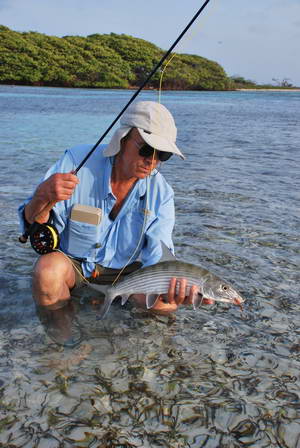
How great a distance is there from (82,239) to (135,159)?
772 millimetres

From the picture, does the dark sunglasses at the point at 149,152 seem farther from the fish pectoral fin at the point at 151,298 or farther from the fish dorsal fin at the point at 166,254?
the fish pectoral fin at the point at 151,298

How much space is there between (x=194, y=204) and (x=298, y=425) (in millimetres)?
5164

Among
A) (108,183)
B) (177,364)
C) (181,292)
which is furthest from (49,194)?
(177,364)

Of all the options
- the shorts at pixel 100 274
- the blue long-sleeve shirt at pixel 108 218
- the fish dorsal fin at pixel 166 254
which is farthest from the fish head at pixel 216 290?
the shorts at pixel 100 274

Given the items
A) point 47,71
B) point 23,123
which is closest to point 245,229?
point 23,123

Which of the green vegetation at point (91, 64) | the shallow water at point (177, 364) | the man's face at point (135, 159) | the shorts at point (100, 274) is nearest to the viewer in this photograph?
the shallow water at point (177, 364)

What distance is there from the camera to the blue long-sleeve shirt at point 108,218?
357 centimetres

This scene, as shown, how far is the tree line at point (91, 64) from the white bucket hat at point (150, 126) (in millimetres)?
64716

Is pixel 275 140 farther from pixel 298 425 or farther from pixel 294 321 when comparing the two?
pixel 298 425

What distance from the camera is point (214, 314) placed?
411 cm

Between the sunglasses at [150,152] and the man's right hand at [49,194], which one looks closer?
the man's right hand at [49,194]

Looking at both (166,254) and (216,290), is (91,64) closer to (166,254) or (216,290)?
(166,254)

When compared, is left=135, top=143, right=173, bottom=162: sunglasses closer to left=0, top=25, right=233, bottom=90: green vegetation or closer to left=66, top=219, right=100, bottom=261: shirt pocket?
left=66, top=219, right=100, bottom=261: shirt pocket

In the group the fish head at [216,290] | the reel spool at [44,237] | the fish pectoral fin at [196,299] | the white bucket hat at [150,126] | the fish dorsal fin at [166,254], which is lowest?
the fish pectoral fin at [196,299]
